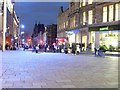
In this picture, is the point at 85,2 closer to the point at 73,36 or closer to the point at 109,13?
the point at 109,13

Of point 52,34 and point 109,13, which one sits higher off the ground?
point 109,13

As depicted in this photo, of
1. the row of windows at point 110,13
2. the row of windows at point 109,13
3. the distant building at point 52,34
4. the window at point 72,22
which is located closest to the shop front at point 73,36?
the window at point 72,22

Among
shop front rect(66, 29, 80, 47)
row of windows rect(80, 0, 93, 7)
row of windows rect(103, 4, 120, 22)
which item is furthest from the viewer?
shop front rect(66, 29, 80, 47)

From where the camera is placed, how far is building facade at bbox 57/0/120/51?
5375cm

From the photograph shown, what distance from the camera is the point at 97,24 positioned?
5819 centimetres

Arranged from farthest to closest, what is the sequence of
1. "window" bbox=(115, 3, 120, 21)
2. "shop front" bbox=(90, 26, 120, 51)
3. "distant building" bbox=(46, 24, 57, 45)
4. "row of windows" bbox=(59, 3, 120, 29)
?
"distant building" bbox=(46, 24, 57, 45), "shop front" bbox=(90, 26, 120, 51), "row of windows" bbox=(59, 3, 120, 29), "window" bbox=(115, 3, 120, 21)

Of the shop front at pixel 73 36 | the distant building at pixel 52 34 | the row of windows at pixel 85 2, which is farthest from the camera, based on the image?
the distant building at pixel 52 34

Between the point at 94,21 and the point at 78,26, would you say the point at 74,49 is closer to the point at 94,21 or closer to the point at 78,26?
the point at 94,21

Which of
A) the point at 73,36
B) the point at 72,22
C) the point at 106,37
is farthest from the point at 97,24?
the point at 72,22

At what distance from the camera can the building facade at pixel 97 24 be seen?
53.8m

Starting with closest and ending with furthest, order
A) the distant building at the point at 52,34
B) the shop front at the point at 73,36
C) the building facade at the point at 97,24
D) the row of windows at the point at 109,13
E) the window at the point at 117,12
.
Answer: the window at the point at 117,12 → the row of windows at the point at 109,13 → the building facade at the point at 97,24 → the shop front at the point at 73,36 → the distant building at the point at 52,34

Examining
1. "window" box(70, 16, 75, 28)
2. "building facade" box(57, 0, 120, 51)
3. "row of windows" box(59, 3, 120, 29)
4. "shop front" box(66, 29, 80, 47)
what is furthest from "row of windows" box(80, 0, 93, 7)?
"window" box(70, 16, 75, 28)

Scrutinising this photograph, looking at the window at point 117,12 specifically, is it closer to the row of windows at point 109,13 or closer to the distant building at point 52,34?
the row of windows at point 109,13

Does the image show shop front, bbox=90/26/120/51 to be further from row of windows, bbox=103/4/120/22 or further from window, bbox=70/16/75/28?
window, bbox=70/16/75/28
